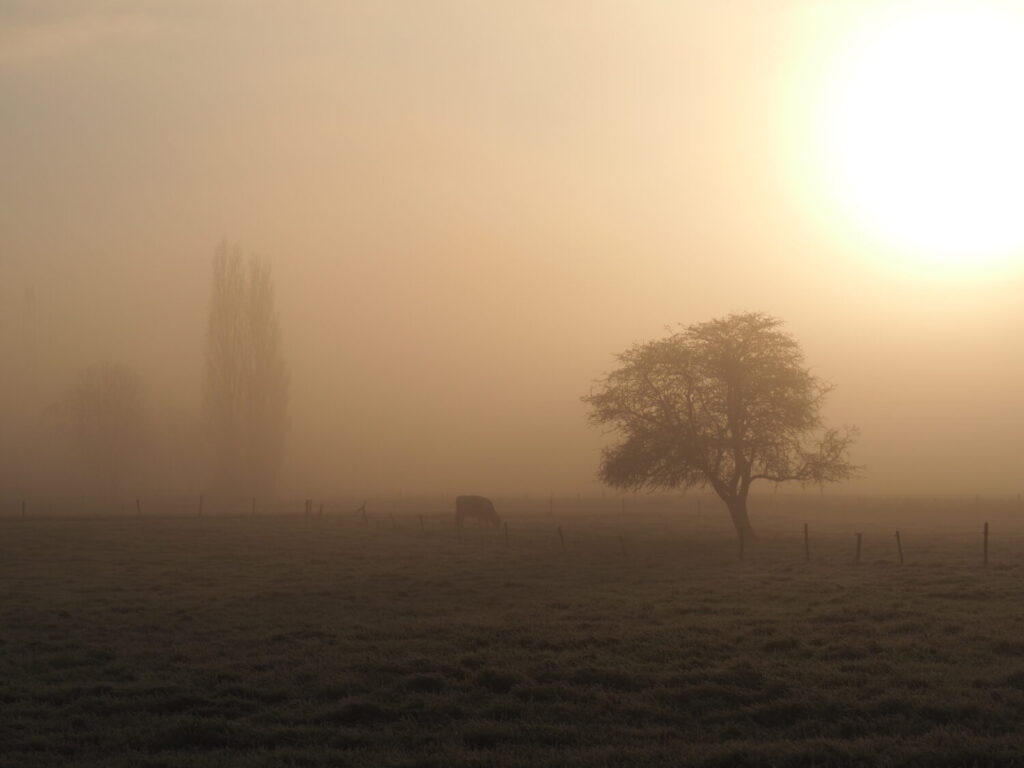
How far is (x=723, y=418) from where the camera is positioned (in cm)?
4606

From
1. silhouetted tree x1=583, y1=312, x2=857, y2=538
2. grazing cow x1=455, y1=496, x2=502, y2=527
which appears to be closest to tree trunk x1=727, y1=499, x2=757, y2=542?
silhouetted tree x1=583, y1=312, x2=857, y2=538

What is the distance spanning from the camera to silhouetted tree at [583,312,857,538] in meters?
45.4

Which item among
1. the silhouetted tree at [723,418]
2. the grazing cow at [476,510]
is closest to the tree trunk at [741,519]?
the silhouetted tree at [723,418]

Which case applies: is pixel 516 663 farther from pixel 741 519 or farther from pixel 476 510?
pixel 476 510

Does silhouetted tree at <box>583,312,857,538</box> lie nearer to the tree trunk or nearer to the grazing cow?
the tree trunk

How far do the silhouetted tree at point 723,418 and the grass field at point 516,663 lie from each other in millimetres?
11983

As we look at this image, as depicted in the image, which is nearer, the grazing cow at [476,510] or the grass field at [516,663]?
the grass field at [516,663]

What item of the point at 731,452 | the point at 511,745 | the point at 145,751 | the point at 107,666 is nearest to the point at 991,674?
the point at 511,745

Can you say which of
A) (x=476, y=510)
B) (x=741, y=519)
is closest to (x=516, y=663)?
(x=741, y=519)

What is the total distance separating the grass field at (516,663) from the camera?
1209 centimetres

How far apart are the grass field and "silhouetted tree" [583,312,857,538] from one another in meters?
12.0

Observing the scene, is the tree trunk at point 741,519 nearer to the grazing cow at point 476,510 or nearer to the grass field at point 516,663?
the grass field at point 516,663

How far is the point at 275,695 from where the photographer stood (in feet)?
48.2

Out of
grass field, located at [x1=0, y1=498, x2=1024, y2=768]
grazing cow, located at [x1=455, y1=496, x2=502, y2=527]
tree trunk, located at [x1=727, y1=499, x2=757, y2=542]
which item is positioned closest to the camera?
grass field, located at [x1=0, y1=498, x2=1024, y2=768]
